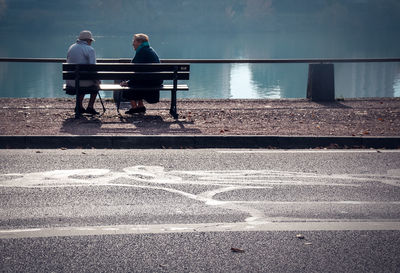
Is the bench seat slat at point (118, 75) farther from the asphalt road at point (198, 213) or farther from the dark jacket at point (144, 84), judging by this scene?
the asphalt road at point (198, 213)

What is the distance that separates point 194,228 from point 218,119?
6.28m

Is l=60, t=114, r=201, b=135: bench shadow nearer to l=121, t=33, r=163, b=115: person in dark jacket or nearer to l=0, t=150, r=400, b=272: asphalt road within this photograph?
l=121, t=33, r=163, b=115: person in dark jacket

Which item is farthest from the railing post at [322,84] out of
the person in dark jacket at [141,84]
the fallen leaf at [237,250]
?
the fallen leaf at [237,250]

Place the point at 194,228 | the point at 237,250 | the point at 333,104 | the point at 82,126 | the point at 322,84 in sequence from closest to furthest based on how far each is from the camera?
1. the point at 237,250
2. the point at 194,228
3. the point at 82,126
4. the point at 333,104
5. the point at 322,84

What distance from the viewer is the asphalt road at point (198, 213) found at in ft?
14.8

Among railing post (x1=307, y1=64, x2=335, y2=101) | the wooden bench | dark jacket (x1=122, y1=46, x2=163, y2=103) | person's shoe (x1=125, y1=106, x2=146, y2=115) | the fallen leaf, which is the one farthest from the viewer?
railing post (x1=307, y1=64, x2=335, y2=101)

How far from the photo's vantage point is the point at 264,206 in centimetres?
584

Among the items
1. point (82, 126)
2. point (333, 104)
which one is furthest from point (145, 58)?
point (333, 104)

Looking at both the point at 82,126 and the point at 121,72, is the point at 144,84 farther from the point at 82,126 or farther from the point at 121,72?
the point at 82,126

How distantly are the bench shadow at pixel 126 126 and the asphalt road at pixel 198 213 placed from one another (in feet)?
4.55

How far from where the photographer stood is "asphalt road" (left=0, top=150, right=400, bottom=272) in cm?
451

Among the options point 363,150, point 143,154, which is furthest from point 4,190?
point 363,150

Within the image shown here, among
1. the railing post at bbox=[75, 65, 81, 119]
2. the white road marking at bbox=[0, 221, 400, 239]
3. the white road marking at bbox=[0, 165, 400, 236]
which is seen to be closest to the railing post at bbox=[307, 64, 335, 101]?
the railing post at bbox=[75, 65, 81, 119]

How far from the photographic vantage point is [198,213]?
5574mm
